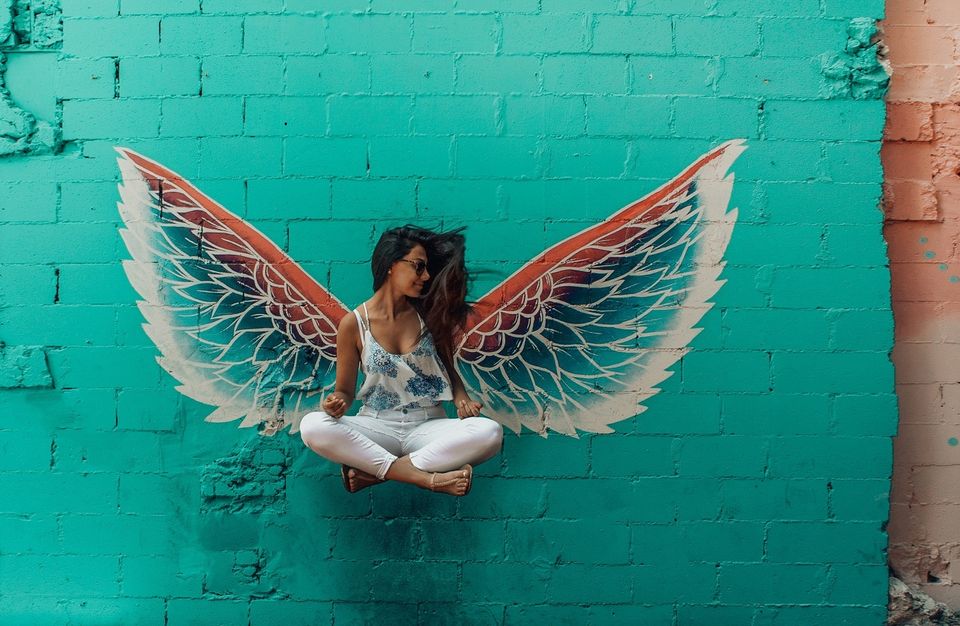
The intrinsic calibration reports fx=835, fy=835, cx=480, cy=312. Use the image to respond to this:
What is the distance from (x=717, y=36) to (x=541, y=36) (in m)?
0.76

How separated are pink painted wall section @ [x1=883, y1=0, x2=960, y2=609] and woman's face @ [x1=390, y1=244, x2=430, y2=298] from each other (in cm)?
208

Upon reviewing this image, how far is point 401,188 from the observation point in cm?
355

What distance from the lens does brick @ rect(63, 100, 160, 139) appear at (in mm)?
3598

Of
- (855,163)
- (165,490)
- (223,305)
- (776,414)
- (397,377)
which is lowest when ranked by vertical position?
(165,490)

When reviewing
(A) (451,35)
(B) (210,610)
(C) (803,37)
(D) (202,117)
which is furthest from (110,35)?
(C) (803,37)

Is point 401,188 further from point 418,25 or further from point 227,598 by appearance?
point 227,598

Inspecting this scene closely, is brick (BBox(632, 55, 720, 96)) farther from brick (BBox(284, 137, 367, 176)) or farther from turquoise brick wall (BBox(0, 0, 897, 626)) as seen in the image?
brick (BBox(284, 137, 367, 176))

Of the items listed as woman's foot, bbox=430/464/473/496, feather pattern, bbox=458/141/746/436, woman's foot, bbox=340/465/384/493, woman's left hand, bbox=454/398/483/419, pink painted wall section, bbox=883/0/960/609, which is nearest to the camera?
woman's foot, bbox=430/464/473/496

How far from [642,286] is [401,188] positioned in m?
1.11

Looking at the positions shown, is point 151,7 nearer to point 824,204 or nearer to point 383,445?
point 383,445

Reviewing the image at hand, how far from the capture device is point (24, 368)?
357cm

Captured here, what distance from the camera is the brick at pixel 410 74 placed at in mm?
3580

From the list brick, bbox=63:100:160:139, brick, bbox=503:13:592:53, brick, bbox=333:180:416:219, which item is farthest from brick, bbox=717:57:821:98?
brick, bbox=63:100:160:139

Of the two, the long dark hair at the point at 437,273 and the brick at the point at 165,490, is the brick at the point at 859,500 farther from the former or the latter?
the brick at the point at 165,490
